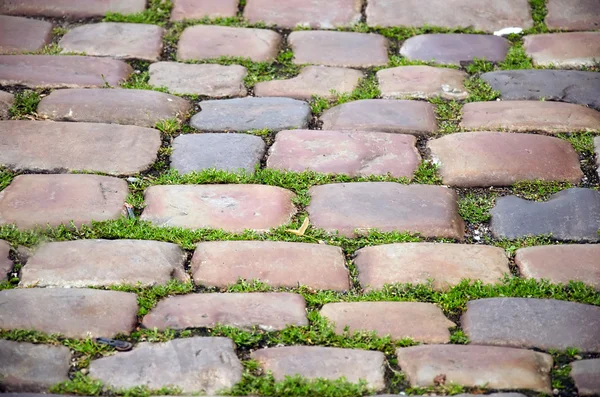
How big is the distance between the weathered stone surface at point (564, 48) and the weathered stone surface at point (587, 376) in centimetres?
164

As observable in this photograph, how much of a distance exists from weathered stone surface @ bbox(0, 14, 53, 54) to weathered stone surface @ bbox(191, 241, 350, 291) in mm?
1461

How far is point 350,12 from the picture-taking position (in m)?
3.60

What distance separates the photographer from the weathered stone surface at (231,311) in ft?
6.91

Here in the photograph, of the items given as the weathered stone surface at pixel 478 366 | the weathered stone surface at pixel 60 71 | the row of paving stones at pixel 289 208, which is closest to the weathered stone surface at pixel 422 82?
the row of paving stones at pixel 289 208

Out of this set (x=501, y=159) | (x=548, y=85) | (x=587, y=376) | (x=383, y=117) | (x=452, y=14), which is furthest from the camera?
(x=452, y=14)

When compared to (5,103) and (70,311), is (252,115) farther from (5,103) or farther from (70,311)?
(70,311)

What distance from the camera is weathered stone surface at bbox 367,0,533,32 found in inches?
139

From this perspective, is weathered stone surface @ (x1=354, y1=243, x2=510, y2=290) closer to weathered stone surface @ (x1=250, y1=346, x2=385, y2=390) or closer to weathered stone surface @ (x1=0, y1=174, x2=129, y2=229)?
weathered stone surface @ (x1=250, y1=346, x2=385, y2=390)

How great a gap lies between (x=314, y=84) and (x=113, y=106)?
0.77 meters

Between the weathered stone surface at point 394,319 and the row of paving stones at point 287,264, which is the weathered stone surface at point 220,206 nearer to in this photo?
the row of paving stones at point 287,264

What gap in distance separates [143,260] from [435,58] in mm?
1597

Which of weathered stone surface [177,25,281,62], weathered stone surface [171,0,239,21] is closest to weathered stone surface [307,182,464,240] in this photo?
weathered stone surface [177,25,281,62]

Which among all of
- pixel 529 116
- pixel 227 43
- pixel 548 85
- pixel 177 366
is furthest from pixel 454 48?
pixel 177 366

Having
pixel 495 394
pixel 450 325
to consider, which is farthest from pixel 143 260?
pixel 495 394
